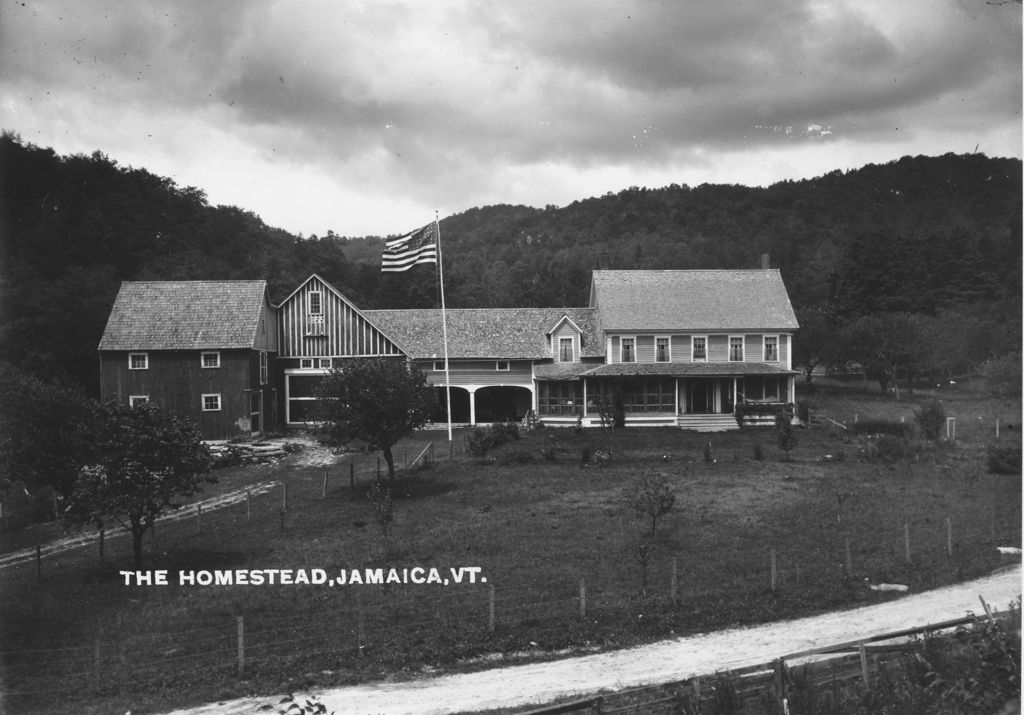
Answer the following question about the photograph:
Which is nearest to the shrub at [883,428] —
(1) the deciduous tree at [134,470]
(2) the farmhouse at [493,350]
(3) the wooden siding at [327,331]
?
(2) the farmhouse at [493,350]

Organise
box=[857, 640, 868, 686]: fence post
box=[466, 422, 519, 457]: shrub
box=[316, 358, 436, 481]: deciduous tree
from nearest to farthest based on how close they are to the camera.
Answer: box=[857, 640, 868, 686]: fence post < box=[316, 358, 436, 481]: deciduous tree < box=[466, 422, 519, 457]: shrub

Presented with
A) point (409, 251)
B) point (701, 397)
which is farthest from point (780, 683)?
point (701, 397)

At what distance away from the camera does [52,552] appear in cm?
2011

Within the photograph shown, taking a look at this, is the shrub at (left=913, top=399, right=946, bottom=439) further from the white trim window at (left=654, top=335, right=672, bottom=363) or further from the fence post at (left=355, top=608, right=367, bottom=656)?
the fence post at (left=355, top=608, right=367, bottom=656)

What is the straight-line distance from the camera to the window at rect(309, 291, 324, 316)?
4234 centimetres

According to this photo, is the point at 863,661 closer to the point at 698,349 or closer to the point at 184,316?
the point at 698,349

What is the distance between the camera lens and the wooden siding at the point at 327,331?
42.0 metres

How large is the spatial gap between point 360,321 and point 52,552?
77.5ft

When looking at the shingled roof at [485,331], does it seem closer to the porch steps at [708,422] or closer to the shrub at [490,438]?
the porch steps at [708,422]

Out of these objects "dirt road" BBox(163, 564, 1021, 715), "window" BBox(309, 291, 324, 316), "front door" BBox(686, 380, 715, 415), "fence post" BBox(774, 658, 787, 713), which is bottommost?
"dirt road" BBox(163, 564, 1021, 715)

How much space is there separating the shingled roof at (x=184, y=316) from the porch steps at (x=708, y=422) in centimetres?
2428

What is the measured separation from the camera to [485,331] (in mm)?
44219

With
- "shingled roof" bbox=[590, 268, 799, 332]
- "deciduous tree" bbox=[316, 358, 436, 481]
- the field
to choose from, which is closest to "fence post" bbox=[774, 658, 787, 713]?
the field

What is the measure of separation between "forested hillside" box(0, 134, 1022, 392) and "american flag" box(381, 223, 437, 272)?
56.7ft
